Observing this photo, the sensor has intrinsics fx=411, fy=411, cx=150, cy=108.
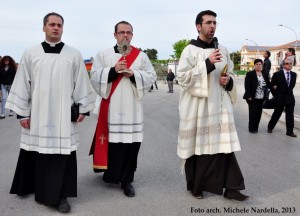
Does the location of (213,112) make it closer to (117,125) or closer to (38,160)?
(117,125)

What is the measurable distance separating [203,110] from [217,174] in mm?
751

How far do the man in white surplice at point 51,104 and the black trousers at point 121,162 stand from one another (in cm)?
63

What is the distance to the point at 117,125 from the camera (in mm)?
4926

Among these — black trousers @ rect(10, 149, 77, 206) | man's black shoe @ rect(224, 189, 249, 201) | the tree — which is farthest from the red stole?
the tree

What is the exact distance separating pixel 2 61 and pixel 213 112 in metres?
9.82

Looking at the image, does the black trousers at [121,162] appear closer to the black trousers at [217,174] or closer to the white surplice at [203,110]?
the white surplice at [203,110]

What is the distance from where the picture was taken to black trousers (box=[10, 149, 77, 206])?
4.46 m

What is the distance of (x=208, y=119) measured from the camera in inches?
187

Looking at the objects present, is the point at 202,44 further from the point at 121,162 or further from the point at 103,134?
the point at 121,162

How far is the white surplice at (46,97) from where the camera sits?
4340 mm

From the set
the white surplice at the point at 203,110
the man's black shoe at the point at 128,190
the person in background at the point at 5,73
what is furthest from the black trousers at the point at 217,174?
the person in background at the point at 5,73

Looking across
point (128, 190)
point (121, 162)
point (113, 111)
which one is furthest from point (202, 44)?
point (128, 190)

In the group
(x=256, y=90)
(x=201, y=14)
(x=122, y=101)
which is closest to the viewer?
(x=201, y=14)

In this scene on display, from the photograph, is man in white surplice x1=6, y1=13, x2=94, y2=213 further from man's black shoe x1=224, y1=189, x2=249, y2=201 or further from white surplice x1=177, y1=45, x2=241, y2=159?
man's black shoe x1=224, y1=189, x2=249, y2=201
